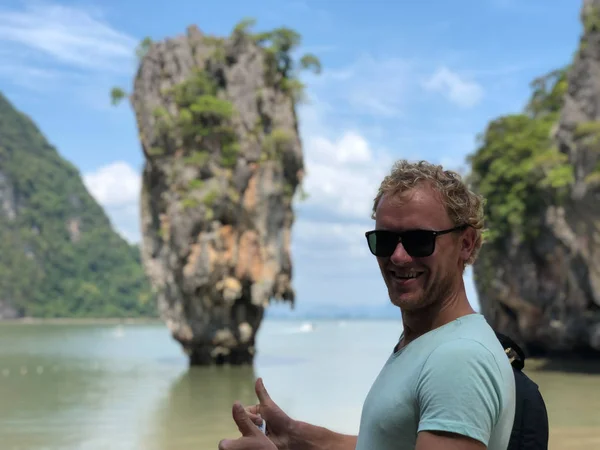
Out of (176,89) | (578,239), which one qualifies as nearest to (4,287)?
(176,89)

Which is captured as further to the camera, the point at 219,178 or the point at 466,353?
the point at 219,178

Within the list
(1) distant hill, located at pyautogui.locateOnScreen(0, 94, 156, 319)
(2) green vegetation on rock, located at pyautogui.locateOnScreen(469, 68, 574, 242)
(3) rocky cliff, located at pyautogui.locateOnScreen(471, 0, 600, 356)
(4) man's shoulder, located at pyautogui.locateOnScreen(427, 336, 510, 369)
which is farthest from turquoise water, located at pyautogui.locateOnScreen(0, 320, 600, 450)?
(1) distant hill, located at pyautogui.locateOnScreen(0, 94, 156, 319)

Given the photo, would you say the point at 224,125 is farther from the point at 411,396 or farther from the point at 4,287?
the point at 4,287

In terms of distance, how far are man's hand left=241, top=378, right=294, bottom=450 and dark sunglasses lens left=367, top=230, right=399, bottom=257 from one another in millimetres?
531

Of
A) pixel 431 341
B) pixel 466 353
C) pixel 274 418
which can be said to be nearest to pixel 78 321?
pixel 274 418

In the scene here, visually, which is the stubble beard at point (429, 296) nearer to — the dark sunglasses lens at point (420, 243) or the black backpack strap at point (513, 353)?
the dark sunglasses lens at point (420, 243)

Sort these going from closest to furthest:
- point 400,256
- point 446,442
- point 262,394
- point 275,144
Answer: point 446,442 < point 400,256 < point 262,394 < point 275,144

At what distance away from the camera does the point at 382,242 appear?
5.84ft

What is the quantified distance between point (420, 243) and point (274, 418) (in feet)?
2.29

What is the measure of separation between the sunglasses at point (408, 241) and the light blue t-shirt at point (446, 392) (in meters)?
0.17

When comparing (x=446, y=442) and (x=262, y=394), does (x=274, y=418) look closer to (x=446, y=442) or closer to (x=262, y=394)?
(x=262, y=394)

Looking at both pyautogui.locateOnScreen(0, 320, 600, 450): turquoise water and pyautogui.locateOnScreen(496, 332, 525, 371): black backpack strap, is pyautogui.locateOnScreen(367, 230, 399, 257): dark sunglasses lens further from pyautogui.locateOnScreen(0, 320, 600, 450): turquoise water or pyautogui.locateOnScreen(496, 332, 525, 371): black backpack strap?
pyautogui.locateOnScreen(0, 320, 600, 450): turquoise water

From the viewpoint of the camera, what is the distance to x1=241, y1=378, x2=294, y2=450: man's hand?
207 centimetres

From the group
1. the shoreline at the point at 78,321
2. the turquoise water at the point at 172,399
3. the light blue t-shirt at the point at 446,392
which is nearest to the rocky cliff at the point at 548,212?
the turquoise water at the point at 172,399
